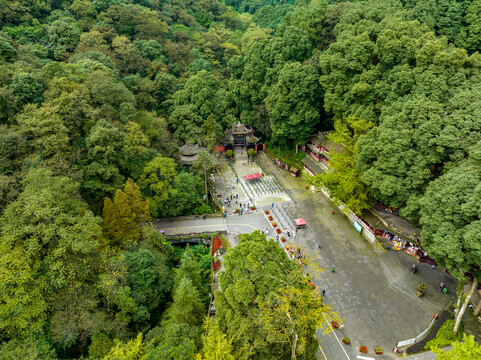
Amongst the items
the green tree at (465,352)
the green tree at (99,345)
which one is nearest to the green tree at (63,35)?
the green tree at (99,345)

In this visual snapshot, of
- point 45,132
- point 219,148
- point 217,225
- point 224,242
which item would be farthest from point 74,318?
point 219,148

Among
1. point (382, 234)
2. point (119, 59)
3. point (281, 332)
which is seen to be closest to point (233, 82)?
point (119, 59)

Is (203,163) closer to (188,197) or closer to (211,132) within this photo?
(188,197)

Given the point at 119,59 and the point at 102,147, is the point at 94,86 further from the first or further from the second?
the point at 119,59

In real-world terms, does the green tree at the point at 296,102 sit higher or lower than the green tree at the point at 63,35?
lower

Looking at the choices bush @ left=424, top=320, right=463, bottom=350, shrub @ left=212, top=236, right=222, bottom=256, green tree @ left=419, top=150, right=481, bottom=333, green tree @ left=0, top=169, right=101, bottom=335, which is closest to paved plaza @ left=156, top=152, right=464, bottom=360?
bush @ left=424, top=320, right=463, bottom=350

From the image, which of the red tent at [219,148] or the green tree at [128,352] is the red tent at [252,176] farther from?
the green tree at [128,352]
